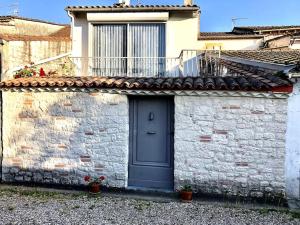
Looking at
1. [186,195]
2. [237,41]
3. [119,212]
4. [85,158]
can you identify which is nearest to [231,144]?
[186,195]

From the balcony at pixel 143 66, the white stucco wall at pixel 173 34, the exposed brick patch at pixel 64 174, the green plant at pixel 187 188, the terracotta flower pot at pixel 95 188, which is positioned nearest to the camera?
the green plant at pixel 187 188

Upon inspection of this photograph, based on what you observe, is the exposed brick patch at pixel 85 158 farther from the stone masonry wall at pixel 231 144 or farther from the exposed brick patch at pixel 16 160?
the stone masonry wall at pixel 231 144

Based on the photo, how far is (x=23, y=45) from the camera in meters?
12.3

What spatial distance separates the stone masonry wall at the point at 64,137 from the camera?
8.16m

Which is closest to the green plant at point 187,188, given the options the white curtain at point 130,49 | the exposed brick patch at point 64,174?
the exposed brick patch at point 64,174

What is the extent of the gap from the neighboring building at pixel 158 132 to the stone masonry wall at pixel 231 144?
2 centimetres

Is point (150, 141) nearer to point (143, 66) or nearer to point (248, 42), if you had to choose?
point (143, 66)

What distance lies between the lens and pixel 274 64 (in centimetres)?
808

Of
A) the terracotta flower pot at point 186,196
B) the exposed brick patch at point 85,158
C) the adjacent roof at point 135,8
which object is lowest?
the terracotta flower pot at point 186,196

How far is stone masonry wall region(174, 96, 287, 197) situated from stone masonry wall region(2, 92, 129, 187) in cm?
145

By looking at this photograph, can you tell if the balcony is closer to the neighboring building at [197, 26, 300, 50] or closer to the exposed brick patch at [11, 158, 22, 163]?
the neighboring building at [197, 26, 300, 50]

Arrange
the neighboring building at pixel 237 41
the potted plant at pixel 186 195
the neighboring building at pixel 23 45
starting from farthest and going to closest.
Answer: the neighboring building at pixel 237 41
the neighboring building at pixel 23 45
the potted plant at pixel 186 195

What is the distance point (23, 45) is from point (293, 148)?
974 cm

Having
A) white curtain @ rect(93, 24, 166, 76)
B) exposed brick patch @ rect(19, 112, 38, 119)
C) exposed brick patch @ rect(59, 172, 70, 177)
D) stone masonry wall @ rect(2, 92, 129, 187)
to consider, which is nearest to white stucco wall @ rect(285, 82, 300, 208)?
stone masonry wall @ rect(2, 92, 129, 187)
